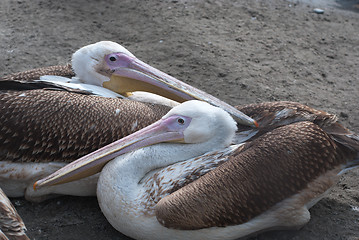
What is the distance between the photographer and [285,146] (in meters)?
3.67

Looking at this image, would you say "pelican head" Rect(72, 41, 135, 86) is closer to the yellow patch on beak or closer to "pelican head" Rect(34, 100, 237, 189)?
the yellow patch on beak

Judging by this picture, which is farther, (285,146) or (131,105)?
(131,105)

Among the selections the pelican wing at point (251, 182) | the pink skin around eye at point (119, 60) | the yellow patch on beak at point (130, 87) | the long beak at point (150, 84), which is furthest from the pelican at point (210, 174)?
the pink skin around eye at point (119, 60)

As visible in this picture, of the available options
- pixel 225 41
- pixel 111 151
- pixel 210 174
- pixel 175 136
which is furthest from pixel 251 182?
pixel 225 41

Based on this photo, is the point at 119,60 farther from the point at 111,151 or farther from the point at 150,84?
the point at 111,151

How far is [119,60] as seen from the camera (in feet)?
15.3

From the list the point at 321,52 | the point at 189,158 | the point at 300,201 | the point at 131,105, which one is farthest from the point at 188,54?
the point at 300,201

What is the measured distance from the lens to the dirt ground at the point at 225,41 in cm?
595

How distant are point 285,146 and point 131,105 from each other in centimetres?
132

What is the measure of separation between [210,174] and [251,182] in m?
0.28

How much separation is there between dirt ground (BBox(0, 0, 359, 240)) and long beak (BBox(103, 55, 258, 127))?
1.07 m

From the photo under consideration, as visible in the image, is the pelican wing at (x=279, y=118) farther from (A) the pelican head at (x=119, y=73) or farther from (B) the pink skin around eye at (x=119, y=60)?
(B) the pink skin around eye at (x=119, y=60)

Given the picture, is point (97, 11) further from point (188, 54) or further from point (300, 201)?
point (300, 201)

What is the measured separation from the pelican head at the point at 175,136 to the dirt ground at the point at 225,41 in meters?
0.54
